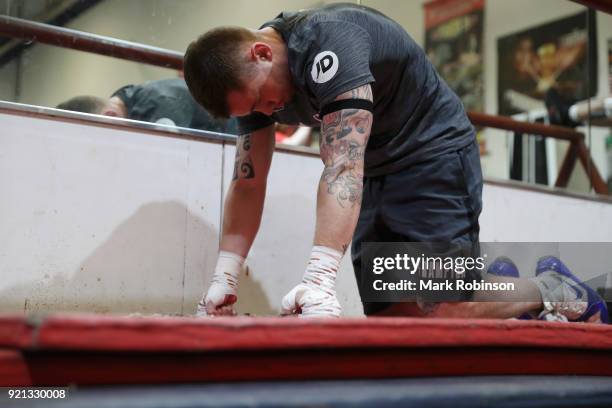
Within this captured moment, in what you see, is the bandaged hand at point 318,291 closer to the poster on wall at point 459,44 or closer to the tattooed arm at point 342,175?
the tattooed arm at point 342,175

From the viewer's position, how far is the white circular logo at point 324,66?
1377 millimetres

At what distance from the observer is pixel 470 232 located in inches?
68.1

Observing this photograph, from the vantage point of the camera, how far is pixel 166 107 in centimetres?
207

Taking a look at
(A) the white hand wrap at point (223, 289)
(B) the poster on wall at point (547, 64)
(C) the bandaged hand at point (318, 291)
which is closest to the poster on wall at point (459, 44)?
(B) the poster on wall at point (547, 64)

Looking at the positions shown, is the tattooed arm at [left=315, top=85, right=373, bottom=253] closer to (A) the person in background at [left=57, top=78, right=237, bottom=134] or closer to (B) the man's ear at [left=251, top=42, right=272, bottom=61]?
(B) the man's ear at [left=251, top=42, right=272, bottom=61]

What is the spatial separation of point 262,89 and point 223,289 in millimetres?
512

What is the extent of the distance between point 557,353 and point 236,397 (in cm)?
59

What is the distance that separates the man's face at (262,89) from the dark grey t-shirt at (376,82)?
0.11ft

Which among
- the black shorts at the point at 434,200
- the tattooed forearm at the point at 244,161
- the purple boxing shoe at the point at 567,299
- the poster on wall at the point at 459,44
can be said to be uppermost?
the poster on wall at the point at 459,44

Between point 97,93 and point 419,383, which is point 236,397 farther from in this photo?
point 97,93

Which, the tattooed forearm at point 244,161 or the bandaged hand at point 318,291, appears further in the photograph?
the tattooed forearm at point 244,161

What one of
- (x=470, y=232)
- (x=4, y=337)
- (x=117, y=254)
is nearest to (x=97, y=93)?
(x=117, y=254)

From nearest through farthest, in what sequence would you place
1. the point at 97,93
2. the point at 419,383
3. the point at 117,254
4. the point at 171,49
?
the point at 419,383
the point at 117,254
the point at 97,93
the point at 171,49

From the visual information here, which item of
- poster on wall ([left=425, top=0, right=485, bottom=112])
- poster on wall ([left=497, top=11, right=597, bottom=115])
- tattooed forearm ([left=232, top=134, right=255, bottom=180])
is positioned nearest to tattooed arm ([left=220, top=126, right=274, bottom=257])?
tattooed forearm ([left=232, top=134, right=255, bottom=180])
